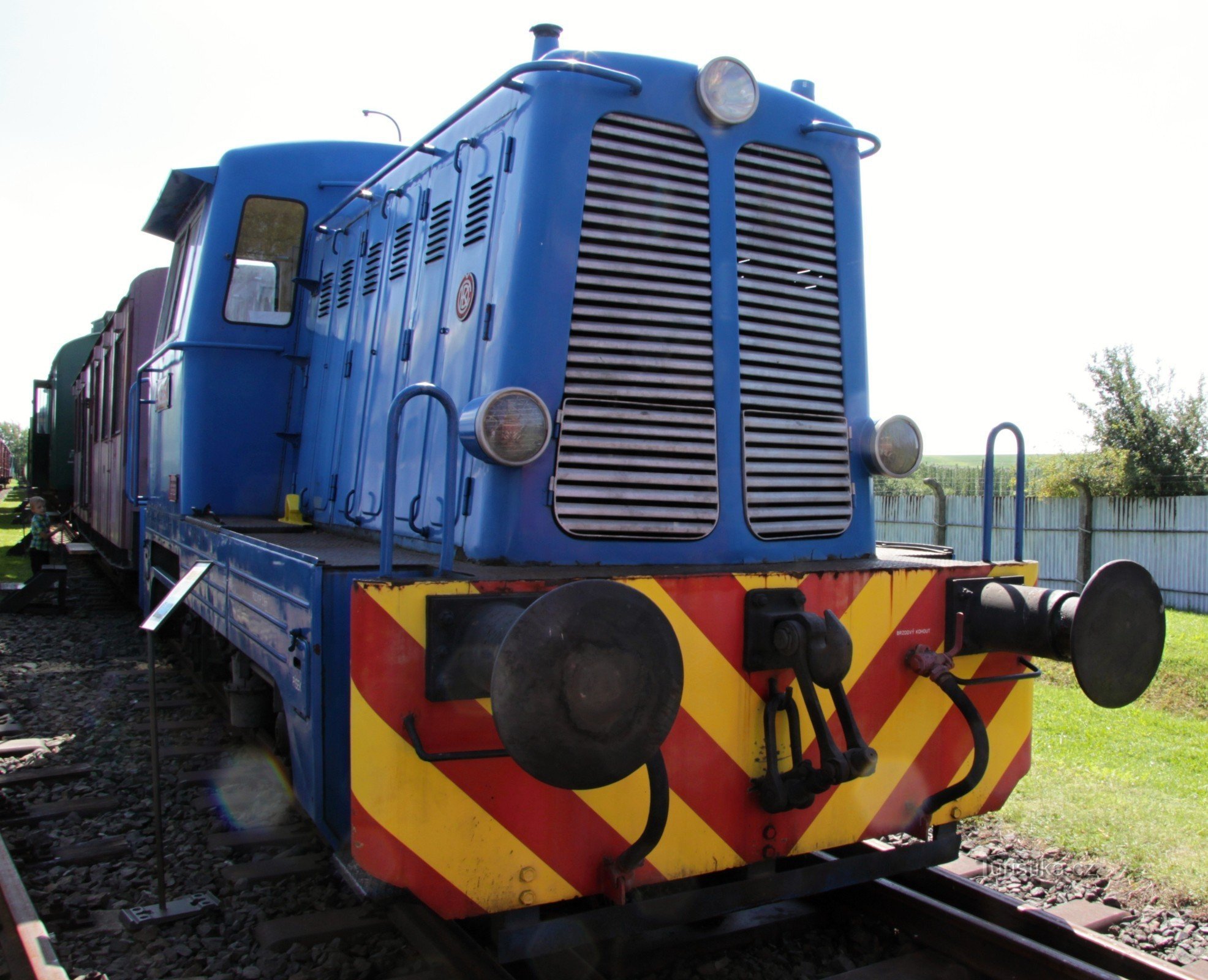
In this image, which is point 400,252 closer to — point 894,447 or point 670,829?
point 894,447

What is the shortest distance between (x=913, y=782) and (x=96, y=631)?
8.00 metres

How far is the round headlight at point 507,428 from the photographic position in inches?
Result: 103

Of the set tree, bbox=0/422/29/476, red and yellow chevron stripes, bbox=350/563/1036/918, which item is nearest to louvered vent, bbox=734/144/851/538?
red and yellow chevron stripes, bbox=350/563/1036/918

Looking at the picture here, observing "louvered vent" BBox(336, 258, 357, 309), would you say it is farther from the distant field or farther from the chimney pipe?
the distant field

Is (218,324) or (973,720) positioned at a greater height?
(218,324)

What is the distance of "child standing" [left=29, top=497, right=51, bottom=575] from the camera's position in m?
11.4

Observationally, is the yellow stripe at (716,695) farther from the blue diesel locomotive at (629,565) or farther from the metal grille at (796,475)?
the metal grille at (796,475)

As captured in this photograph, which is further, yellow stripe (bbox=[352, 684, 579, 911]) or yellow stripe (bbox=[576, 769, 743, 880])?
yellow stripe (bbox=[576, 769, 743, 880])

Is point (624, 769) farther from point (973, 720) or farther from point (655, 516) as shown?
point (973, 720)

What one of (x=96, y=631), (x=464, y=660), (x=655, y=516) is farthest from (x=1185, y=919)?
(x=96, y=631)

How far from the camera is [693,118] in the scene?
10.3 feet

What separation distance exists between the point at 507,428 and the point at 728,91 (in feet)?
4.52

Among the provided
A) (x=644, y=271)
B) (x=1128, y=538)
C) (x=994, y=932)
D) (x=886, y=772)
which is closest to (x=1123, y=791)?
(x=994, y=932)

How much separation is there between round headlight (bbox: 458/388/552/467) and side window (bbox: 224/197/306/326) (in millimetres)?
2800
